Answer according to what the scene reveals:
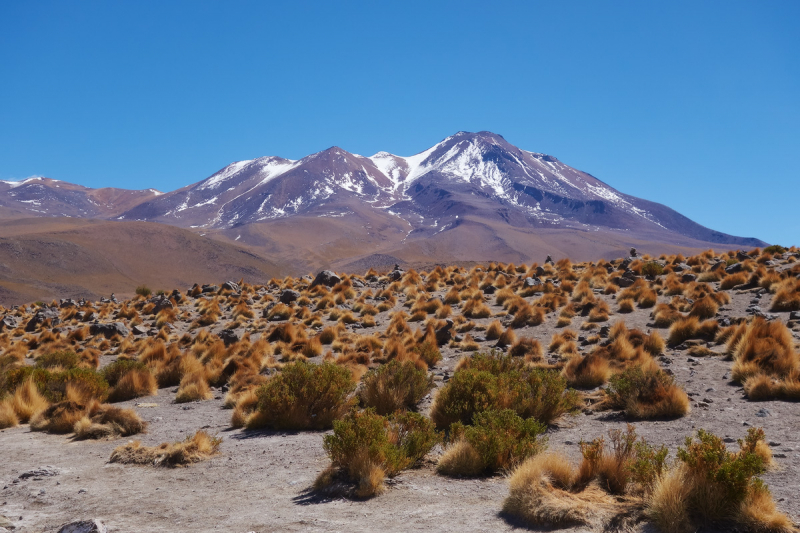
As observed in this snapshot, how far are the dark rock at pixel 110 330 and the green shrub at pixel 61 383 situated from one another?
370 inches

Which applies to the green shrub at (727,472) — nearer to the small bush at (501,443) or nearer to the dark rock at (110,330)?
the small bush at (501,443)

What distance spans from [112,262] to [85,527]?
13298cm

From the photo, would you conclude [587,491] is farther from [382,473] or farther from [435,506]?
[382,473]

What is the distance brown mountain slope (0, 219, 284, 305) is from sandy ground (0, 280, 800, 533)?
273ft

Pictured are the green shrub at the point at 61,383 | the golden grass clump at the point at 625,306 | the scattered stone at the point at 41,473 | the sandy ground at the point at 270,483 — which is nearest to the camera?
the sandy ground at the point at 270,483

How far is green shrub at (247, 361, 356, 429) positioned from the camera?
9.82m

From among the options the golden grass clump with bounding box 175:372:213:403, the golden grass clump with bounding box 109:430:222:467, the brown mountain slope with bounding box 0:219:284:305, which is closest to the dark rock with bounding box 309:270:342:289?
the golden grass clump with bounding box 175:372:213:403

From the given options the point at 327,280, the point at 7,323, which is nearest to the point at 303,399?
the point at 327,280

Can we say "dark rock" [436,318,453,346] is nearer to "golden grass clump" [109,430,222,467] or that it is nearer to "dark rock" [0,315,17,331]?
"golden grass clump" [109,430,222,467]

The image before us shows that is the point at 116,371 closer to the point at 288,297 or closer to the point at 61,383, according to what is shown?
the point at 61,383

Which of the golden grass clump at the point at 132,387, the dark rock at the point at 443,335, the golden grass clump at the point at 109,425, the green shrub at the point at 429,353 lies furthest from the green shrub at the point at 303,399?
the dark rock at the point at 443,335

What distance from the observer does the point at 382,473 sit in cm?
657

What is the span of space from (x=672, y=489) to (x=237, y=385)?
965 centimetres

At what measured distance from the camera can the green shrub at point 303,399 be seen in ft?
32.2
